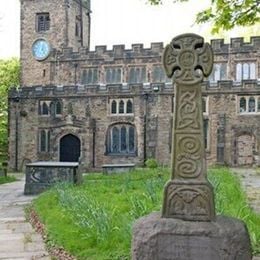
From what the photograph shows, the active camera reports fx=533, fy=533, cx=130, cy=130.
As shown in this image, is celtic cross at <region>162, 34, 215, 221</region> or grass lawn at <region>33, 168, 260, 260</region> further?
grass lawn at <region>33, 168, 260, 260</region>

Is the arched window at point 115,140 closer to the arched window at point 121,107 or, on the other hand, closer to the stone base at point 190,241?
the arched window at point 121,107

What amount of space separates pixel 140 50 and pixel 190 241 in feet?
112

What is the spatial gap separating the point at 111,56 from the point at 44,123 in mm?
8252

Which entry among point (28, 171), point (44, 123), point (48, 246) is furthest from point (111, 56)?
point (48, 246)

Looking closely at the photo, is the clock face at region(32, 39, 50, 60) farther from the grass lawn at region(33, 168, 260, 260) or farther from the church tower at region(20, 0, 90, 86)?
the grass lawn at region(33, 168, 260, 260)

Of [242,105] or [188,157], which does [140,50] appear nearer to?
[242,105]

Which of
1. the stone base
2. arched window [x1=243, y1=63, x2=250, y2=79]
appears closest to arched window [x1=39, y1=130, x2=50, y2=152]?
arched window [x1=243, y1=63, x2=250, y2=79]

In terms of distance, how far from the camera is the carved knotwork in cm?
549

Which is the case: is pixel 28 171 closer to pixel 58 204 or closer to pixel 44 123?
pixel 58 204

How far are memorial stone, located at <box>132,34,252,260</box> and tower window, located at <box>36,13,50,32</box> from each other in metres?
36.7

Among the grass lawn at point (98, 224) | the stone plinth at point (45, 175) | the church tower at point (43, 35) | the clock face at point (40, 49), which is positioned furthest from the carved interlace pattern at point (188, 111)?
the clock face at point (40, 49)

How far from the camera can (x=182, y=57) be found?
552 cm

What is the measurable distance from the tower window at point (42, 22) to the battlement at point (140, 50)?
2711 millimetres

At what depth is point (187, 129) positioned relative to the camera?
5469 mm
